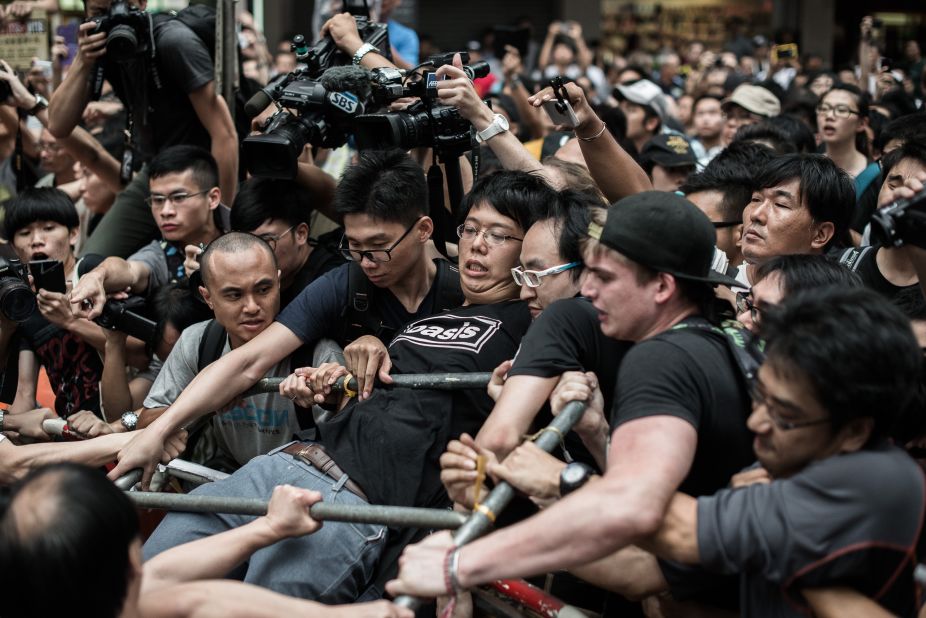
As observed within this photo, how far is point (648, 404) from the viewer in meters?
2.43

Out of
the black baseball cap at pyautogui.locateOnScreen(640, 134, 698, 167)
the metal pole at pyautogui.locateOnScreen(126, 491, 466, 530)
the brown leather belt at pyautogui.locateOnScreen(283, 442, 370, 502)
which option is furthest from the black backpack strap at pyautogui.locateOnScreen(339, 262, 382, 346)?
the black baseball cap at pyautogui.locateOnScreen(640, 134, 698, 167)

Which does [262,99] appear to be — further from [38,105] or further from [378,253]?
[38,105]

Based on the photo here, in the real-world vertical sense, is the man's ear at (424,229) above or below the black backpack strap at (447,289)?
above

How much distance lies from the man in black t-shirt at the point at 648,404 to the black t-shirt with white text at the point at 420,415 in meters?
0.74

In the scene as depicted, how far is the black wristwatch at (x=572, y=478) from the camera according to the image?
248 centimetres

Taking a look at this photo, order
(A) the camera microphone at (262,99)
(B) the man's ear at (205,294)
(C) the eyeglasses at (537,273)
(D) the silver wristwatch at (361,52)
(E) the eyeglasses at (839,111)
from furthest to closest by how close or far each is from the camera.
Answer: (E) the eyeglasses at (839,111) → (D) the silver wristwatch at (361,52) → (A) the camera microphone at (262,99) → (B) the man's ear at (205,294) → (C) the eyeglasses at (537,273)

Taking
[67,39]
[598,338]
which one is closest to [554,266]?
[598,338]

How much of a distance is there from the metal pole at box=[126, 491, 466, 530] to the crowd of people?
7cm

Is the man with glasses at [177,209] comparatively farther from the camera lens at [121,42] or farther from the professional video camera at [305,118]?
the professional video camera at [305,118]

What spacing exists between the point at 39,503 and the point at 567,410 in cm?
127

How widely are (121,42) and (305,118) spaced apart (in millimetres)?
1238

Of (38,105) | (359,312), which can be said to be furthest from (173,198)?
(38,105)

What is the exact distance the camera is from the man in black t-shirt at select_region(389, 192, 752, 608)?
7.47 ft

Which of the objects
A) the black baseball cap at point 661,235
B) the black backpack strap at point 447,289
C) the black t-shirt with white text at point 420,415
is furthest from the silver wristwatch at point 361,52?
the black baseball cap at point 661,235
